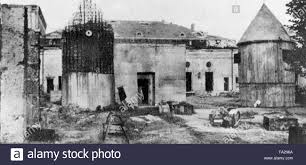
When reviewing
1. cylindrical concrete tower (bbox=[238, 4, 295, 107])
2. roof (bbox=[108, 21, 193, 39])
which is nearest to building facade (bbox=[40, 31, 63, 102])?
roof (bbox=[108, 21, 193, 39])

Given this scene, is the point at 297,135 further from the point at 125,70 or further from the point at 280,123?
the point at 125,70

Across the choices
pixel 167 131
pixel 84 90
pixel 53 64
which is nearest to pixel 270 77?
pixel 167 131

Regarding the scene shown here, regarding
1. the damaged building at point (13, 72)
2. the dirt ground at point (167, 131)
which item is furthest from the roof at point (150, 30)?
the damaged building at point (13, 72)

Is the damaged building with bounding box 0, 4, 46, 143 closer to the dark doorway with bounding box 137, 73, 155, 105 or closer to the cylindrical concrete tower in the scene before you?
the dark doorway with bounding box 137, 73, 155, 105

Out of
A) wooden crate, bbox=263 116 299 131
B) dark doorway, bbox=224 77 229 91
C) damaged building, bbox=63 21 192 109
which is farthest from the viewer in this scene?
dark doorway, bbox=224 77 229 91

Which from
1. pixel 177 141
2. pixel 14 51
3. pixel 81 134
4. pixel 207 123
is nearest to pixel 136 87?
pixel 207 123

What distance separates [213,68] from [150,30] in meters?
9.31

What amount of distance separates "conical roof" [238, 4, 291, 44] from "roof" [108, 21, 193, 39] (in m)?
17.3

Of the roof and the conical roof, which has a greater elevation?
the roof

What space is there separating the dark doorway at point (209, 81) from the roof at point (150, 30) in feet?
20.6

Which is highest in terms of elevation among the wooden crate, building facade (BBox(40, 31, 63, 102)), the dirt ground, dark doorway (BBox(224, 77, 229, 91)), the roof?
the roof

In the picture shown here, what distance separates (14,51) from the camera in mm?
9945

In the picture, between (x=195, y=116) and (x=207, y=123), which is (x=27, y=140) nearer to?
(x=207, y=123)

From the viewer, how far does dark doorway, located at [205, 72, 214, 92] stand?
40500mm
